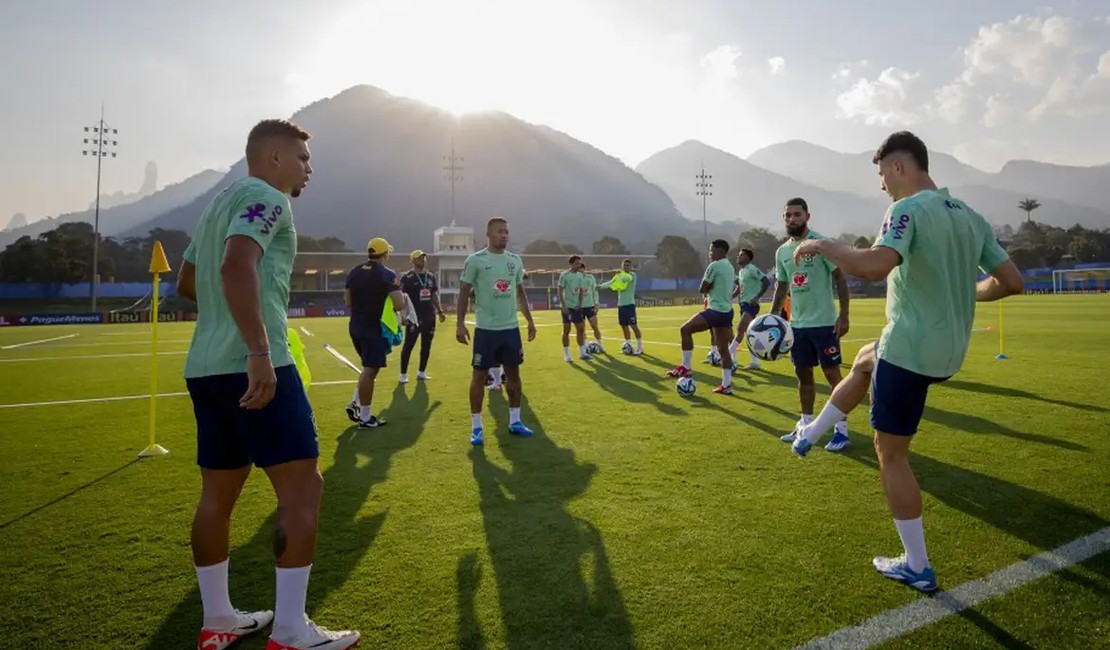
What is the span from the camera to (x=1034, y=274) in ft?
253

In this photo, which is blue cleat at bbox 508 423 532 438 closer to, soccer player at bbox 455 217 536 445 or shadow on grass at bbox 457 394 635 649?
soccer player at bbox 455 217 536 445

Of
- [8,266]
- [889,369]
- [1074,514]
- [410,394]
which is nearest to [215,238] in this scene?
[889,369]

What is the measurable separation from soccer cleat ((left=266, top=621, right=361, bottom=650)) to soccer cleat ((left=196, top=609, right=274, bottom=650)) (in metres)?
0.29

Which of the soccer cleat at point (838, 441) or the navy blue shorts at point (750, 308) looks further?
the navy blue shorts at point (750, 308)

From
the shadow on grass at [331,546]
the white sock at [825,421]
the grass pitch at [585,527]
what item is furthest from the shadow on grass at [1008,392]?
the shadow on grass at [331,546]

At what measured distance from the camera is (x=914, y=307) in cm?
319

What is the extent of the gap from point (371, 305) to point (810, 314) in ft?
18.1

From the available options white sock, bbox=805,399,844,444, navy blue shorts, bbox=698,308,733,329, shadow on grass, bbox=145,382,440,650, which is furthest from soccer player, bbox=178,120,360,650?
navy blue shorts, bbox=698,308,733,329

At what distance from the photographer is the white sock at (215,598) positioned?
2.71m

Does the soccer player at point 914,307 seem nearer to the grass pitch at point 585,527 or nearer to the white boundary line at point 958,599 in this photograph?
the white boundary line at point 958,599

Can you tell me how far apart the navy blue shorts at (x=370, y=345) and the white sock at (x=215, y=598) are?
15.6 feet

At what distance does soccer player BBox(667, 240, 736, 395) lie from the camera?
358 inches

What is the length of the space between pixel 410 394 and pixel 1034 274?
313 feet

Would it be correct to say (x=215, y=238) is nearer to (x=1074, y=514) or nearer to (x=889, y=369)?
(x=889, y=369)
